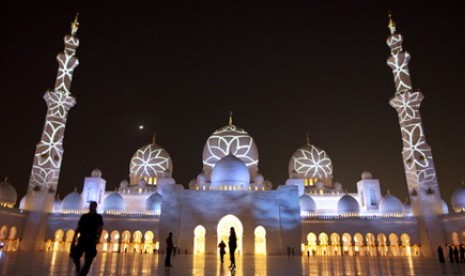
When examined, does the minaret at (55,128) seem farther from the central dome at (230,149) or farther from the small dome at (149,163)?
the central dome at (230,149)

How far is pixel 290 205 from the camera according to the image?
25.2 meters

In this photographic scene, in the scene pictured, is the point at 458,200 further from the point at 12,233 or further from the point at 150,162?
the point at 12,233

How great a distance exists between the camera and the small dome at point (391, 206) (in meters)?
29.4

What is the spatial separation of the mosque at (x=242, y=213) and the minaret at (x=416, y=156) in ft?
0.25

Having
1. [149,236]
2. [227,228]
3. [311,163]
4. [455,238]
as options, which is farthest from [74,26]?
[455,238]

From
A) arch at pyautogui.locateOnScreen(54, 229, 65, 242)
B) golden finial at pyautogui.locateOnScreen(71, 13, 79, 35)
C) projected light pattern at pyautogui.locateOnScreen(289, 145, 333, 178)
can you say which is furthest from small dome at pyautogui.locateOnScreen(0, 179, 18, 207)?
projected light pattern at pyautogui.locateOnScreen(289, 145, 333, 178)

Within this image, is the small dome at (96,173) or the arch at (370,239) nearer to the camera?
the arch at (370,239)

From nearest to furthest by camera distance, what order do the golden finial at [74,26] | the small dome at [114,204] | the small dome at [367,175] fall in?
the small dome at [114,204]
the golden finial at [74,26]
the small dome at [367,175]

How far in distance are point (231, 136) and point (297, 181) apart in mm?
8316

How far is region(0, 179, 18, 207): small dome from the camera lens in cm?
2680

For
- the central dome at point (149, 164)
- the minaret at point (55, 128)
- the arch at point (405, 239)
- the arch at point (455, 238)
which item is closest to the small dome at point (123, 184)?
the central dome at point (149, 164)

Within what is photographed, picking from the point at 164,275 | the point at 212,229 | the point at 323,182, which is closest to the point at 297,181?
the point at 323,182

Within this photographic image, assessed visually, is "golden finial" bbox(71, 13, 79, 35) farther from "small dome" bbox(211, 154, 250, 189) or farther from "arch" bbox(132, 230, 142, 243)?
"arch" bbox(132, 230, 142, 243)

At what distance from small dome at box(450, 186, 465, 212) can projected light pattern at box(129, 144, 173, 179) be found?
90.5ft
